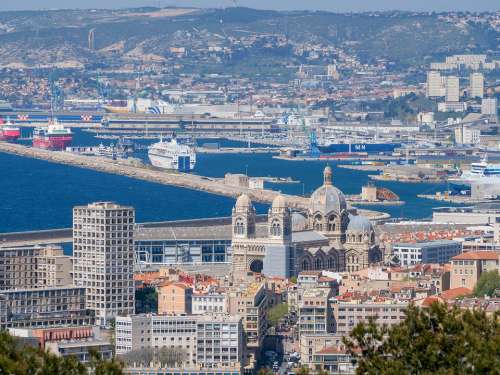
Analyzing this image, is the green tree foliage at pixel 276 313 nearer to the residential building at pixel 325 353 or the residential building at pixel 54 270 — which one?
the residential building at pixel 325 353

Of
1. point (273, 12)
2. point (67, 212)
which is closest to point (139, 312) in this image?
point (67, 212)

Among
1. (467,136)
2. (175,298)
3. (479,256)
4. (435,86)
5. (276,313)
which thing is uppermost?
(435,86)

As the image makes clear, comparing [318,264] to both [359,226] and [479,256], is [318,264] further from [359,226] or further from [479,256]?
[479,256]

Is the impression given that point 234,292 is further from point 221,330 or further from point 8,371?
point 8,371

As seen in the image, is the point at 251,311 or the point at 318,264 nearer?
the point at 251,311

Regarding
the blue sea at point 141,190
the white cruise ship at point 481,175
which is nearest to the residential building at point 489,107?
the blue sea at point 141,190

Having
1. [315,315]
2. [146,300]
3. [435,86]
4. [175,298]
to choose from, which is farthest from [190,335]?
[435,86]
